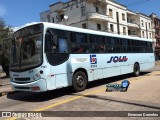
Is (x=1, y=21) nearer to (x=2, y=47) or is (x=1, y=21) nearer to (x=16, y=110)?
(x=2, y=47)

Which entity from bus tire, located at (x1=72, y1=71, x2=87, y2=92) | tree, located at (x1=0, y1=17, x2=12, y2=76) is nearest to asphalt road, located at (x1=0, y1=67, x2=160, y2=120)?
bus tire, located at (x1=72, y1=71, x2=87, y2=92)

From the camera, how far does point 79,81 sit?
11.8 meters

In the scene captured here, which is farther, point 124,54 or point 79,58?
point 124,54

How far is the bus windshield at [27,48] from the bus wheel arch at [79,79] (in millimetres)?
2272

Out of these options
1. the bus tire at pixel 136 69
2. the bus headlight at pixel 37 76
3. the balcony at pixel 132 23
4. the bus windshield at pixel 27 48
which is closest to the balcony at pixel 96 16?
the balcony at pixel 132 23

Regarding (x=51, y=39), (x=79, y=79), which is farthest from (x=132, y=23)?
(x=51, y=39)

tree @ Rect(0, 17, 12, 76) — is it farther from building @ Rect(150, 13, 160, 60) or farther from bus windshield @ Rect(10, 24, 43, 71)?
building @ Rect(150, 13, 160, 60)

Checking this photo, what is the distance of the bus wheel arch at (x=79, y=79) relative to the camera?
37.7 feet

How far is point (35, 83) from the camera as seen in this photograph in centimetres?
975

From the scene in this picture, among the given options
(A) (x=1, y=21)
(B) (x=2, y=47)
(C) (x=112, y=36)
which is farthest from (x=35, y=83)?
(A) (x=1, y=21)

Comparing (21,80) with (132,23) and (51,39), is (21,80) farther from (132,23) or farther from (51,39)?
(132,23)

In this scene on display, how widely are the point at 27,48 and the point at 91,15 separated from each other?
108ft

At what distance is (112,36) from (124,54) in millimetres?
1672

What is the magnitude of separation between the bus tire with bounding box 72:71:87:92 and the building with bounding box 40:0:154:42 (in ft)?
88.0
